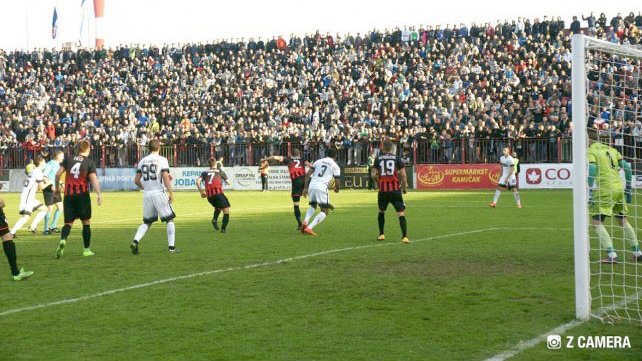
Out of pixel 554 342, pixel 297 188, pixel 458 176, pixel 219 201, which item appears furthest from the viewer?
pixel 458 176

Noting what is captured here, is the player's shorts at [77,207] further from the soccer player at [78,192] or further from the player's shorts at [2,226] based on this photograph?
the player's shorts at [2,226]

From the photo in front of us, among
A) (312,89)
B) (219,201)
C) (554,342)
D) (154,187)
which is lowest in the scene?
(554,342)

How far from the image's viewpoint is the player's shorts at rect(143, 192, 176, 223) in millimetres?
16016

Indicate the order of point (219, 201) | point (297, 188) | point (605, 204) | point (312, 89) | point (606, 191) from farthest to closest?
point (312, 89) < point (297, 188) < point (219, 201) < point (605, 204) < point (606, 191)

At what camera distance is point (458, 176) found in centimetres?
4456

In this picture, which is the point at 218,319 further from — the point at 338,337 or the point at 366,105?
the point at 366,105

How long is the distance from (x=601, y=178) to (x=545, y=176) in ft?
101

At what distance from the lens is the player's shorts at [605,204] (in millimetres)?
13301

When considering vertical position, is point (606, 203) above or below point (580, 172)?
below

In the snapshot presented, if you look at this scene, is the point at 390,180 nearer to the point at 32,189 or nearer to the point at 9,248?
the point at 9,248

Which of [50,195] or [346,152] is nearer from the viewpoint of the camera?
[50,195]

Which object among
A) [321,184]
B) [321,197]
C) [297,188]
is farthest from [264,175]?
[321,197]

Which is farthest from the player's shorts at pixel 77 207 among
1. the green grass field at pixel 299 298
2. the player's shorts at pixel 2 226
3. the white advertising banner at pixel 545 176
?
the white advertising banner at pixel 545 176

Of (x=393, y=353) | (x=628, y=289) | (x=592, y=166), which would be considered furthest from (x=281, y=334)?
(x=592, y=166)
